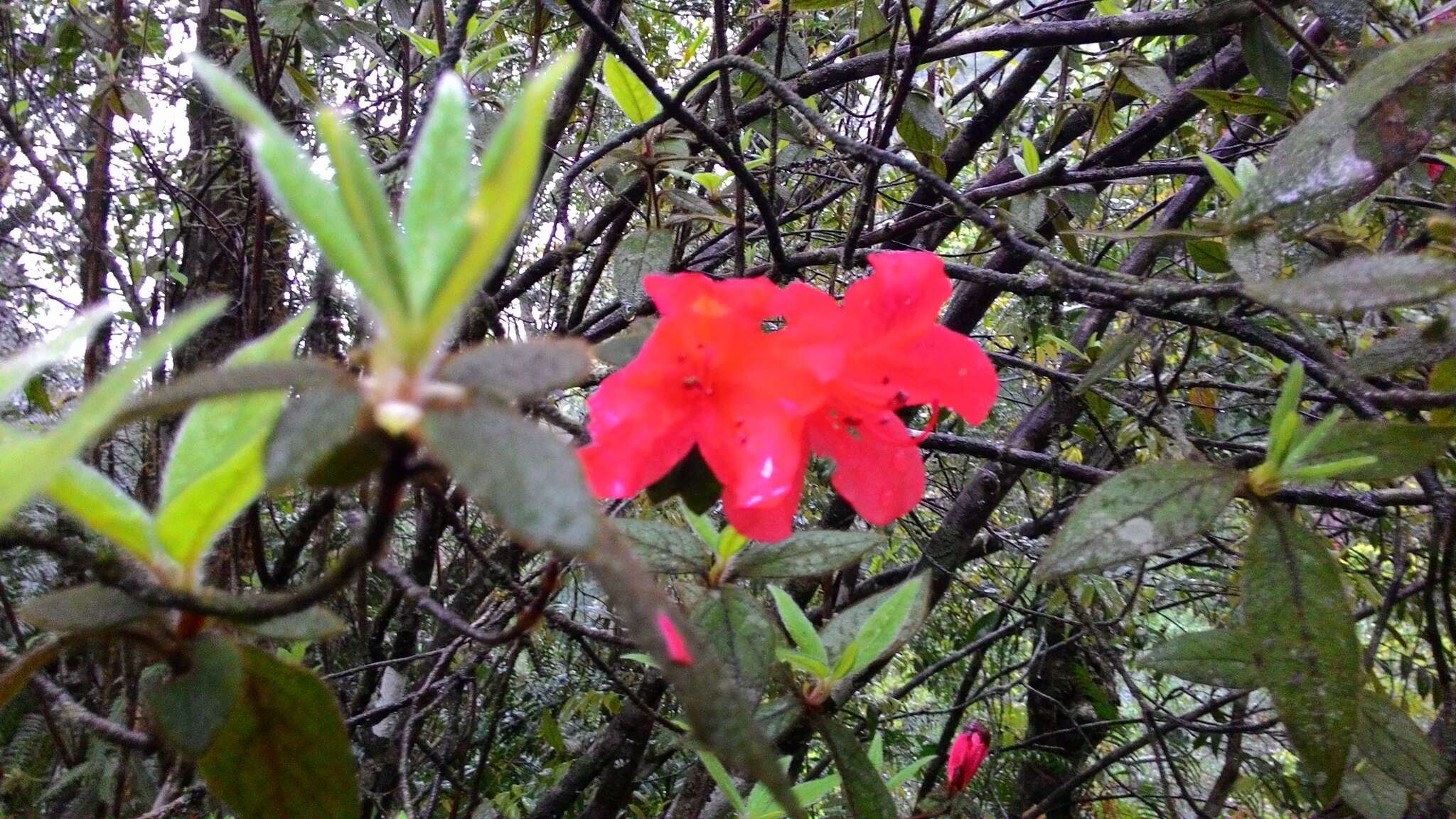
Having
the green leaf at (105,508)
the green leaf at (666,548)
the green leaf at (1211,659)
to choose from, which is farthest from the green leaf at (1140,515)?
the green leaf at (105,508)

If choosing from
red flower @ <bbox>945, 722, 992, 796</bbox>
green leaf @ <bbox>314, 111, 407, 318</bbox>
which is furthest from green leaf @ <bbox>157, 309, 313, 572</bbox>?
red flower @ <bbox>945, 722, 992, 796</bbox>

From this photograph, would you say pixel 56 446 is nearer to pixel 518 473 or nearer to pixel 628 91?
pixel 518 473

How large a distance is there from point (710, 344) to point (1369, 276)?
40cm

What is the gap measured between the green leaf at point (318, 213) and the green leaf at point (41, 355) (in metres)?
0.09

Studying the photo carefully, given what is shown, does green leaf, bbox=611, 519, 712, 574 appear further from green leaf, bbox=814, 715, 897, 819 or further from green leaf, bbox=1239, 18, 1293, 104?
green leaf, bbox=1239, 18, 1293, 104

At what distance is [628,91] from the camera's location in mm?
1059

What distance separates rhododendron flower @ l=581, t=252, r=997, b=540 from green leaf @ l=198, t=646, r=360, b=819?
19cm

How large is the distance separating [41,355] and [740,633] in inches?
18.6

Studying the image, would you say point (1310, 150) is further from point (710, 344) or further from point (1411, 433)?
point (710, 344)

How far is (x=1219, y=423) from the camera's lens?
Answer: 2166 mm

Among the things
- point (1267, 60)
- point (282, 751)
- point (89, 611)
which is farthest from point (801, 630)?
point (1267, 60)

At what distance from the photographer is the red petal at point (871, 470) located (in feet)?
2.08

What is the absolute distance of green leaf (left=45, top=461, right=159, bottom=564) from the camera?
0.34m

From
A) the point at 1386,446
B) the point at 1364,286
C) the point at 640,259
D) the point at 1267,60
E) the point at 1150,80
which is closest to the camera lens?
the point at 1364,286
